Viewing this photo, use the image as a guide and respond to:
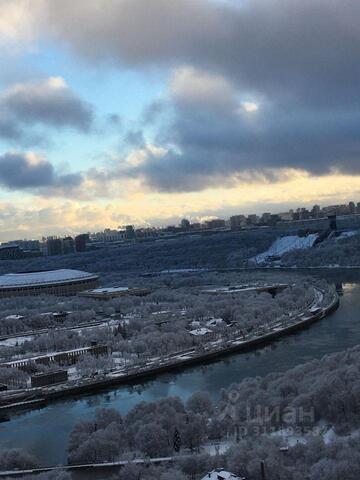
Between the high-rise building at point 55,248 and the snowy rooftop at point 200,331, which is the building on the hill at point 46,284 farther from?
the high-rise building at point 55,248

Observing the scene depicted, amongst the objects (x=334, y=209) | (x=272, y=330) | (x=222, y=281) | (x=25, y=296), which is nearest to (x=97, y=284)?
(x=25, y=296)

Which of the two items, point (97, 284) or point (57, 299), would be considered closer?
point (57, 299)

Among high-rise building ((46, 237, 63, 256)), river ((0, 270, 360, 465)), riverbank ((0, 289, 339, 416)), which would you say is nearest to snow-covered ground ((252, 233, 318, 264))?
riverbank ((0, 289, 339, 416))

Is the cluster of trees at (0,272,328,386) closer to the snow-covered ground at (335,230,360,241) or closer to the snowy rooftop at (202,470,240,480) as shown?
the snowy rooftop at (202,470,240,480)

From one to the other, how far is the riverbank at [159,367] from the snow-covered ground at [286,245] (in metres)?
19.1

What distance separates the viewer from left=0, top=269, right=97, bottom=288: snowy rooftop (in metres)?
20.8

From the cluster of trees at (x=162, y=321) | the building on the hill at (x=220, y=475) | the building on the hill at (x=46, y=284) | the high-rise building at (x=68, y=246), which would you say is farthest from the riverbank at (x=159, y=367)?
the high-rise building at (x=68, y=246)

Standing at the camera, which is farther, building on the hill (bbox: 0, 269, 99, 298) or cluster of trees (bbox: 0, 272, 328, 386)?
building on the hill (bbox: 0, 269, 99, 298)

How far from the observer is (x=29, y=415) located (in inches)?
290

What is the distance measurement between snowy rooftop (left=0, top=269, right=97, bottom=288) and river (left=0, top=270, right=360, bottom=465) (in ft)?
36.6

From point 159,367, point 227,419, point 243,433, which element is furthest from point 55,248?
point 243,433

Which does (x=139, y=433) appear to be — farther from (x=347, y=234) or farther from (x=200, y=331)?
(x=347, y=234)

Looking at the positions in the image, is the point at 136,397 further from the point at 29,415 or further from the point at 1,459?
the point at 1,459

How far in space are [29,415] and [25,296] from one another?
13.0 metres
